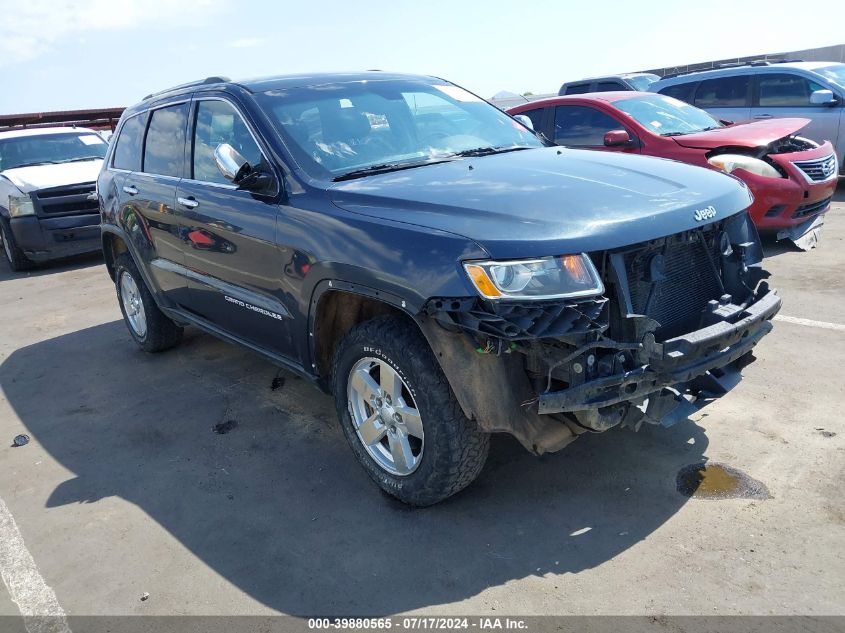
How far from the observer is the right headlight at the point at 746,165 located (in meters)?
7.23

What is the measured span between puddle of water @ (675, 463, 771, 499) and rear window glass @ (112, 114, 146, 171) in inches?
172

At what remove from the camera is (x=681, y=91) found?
35.7ft

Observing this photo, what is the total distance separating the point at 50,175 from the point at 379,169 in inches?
323

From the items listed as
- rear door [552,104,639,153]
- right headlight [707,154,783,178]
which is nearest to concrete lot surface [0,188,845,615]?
right headlight [707,154,783,178]

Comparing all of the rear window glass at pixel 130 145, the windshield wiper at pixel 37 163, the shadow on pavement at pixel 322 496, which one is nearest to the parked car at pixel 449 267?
the shadow on pavement at pixel 322 496

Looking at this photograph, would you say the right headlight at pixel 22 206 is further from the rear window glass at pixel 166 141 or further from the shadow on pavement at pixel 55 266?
the rear window glass at pixel 166 141

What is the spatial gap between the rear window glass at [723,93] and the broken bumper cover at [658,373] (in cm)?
857

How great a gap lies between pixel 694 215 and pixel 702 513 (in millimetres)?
1315

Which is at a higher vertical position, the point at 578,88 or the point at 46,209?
the point at 578,88

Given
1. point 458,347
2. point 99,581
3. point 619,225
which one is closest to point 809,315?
point 619,225

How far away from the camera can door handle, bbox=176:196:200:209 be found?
4508 mm

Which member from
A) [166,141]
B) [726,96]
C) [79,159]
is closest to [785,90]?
[726,96]

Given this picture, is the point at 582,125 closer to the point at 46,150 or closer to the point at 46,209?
the point at 46,209

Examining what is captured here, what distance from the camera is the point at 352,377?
3.58 m
